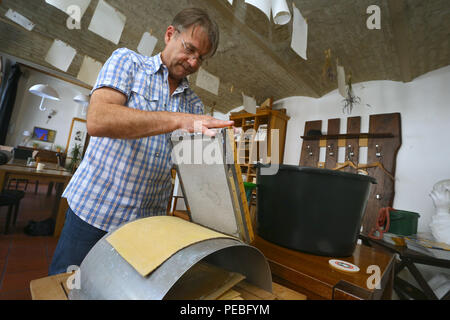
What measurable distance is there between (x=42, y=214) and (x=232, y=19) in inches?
166

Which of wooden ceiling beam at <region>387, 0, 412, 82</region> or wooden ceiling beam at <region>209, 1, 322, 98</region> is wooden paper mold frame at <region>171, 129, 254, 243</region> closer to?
wooden ceiling beam at <region>209, 1, 322, 98</region>

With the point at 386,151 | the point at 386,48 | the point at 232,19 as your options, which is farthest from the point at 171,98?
the point at 386,151

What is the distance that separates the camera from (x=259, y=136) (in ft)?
15.3

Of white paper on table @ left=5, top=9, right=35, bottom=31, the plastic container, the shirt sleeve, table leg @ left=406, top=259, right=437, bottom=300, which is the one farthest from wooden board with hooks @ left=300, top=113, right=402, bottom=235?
white paper on table @ left=5, top=9, right=35, bottom=31

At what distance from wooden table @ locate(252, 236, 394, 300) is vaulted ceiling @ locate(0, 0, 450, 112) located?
2289 mm

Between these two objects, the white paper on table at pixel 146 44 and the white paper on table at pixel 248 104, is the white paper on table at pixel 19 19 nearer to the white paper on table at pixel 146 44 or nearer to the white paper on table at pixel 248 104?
the white paper on table at pixel 146 44

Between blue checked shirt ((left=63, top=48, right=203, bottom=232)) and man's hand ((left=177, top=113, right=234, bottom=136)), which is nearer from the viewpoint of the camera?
man's hand ((left=177, top=113, right=234, bottom=136))

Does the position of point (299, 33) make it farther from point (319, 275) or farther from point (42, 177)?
point (42, 177)

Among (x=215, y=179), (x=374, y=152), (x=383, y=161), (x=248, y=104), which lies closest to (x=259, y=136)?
(x=248, y=104)

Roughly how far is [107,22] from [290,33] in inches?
74.0

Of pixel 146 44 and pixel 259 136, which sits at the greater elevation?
pixel 146 44

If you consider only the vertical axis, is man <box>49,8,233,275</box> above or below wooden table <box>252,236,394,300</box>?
above

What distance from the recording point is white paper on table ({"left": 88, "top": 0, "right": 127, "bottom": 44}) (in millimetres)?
1594
